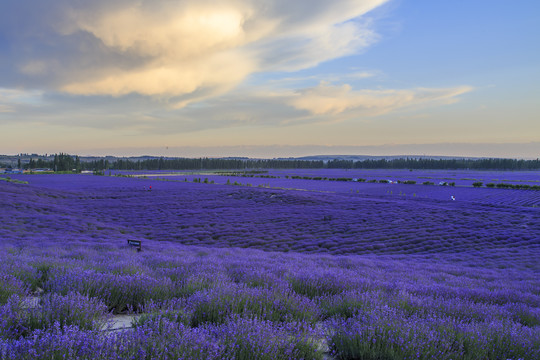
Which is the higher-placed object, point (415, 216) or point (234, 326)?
point (234, 326)

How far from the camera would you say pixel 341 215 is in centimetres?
2833

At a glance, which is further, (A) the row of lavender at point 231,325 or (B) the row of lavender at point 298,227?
(B) the row of lavender at point 298,227

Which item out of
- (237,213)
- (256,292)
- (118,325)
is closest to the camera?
(118,325)

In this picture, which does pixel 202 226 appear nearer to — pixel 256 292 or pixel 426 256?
pixel 426 256

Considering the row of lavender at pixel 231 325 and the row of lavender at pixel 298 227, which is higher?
the row of lavender at pixel 231 325

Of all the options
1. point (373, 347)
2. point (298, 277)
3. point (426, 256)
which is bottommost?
point (426, 256)

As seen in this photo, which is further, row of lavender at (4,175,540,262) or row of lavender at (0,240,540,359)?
row of lavender at (4,175,540,262)

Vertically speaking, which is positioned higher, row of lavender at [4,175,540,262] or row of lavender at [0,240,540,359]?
row of lavender at [0,240,540,359]

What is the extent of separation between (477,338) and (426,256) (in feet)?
49.7

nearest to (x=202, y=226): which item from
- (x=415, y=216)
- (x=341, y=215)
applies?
(x=341, y=215)

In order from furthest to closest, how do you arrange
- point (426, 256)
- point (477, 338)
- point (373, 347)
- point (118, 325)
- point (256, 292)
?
point (426, 256) → point (256, 292) → point (118, 325) → point (477, 338) → point (373, 347)

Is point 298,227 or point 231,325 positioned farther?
point 298,227

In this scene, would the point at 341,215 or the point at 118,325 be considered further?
the point at 341,215

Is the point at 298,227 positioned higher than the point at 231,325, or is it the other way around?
the point at 231,325
